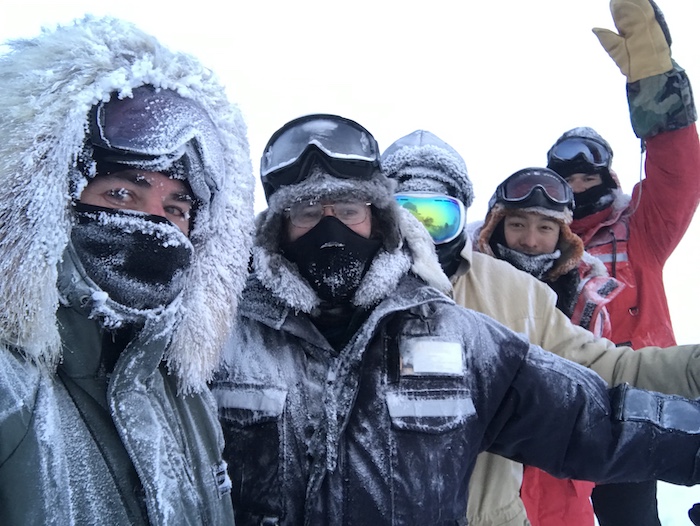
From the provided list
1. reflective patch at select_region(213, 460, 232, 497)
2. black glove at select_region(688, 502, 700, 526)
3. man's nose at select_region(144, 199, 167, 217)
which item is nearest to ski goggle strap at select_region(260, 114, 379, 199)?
man's nose at select_region(144, 199, 167, 217)

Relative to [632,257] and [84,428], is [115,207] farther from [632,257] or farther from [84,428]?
[632,257]

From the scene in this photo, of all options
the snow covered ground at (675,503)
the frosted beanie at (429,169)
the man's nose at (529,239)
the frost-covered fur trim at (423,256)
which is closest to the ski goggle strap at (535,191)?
the man's nose at (529,239)

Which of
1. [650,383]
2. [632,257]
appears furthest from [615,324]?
[650,383]

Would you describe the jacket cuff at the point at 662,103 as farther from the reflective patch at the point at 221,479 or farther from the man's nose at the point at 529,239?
the reflective patch at the point at 221,479

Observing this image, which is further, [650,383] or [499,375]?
[650,383]

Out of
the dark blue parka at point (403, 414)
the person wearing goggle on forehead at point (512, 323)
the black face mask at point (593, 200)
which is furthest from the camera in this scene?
the black face mask at point (593, 200)

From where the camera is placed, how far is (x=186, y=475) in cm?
130

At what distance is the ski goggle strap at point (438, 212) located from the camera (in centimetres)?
278

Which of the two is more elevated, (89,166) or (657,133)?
(657,133)

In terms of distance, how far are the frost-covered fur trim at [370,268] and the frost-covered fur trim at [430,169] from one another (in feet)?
2.97

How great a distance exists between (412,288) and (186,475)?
1.00 meters

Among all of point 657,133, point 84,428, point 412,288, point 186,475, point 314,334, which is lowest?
point 186,475

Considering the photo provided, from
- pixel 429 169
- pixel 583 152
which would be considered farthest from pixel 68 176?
pixel 583 152

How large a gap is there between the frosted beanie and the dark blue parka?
3.65ft
